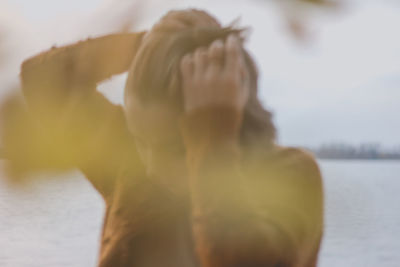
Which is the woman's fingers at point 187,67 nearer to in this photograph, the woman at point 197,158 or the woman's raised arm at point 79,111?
the woman at point 197,158

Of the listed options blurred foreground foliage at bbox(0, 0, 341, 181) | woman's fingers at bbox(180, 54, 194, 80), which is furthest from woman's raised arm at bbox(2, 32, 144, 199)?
woman's fingers at bbox(180, 54, 194, 80)

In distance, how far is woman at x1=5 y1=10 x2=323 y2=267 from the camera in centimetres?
35

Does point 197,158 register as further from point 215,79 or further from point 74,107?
point 74,107

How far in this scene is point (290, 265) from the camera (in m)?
0.38

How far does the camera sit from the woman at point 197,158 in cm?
35

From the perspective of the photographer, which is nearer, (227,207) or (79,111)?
(227,207)

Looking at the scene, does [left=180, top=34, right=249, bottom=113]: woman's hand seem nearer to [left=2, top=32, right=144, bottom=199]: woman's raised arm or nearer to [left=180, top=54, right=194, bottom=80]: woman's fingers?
[left=180, top=54, right=194, bottom=80]: woman's fingers

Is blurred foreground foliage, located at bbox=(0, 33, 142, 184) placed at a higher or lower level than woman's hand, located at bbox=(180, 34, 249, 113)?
lower

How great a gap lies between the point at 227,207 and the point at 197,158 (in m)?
0.04

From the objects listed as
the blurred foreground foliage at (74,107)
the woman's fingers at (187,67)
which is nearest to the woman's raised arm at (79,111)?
the blurred foreground foliage at (74,107)

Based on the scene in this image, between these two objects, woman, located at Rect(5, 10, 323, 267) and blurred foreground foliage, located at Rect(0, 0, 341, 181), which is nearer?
woman, located at Rect(5, 10, 323, 267)

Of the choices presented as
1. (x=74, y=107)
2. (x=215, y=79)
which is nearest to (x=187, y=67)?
(x=215, y=79)

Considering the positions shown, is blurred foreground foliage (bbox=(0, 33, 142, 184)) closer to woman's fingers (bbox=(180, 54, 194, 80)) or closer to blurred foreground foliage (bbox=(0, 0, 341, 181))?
blurred foreground foliage (bbox=(0, 0, 341, 181))

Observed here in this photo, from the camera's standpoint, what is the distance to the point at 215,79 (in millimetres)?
343
